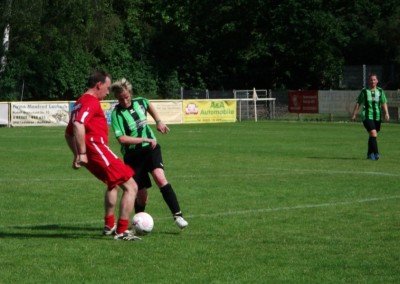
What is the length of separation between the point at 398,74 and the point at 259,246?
54.2 m

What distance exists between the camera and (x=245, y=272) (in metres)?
8.47

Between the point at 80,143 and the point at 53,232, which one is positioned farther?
the point at 53,232

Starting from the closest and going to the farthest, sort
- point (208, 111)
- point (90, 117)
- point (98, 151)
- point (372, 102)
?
point (90, 117) → point (98, 151) → point (372, 102) → point (208, 111)

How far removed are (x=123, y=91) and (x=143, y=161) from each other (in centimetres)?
92

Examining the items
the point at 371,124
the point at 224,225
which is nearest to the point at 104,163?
the point at 224,225

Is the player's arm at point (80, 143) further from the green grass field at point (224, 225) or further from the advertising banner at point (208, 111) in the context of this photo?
the advertising banner at point (208, 111)

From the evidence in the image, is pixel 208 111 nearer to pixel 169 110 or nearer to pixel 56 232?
pixel 169 110

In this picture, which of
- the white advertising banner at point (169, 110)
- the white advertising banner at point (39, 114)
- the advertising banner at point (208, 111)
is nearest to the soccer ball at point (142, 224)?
the white advertising banner at point (39, 114)

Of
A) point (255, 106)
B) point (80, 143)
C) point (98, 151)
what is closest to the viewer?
point (80, 143)

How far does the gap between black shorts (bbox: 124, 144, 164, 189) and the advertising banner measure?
3630 centimetres

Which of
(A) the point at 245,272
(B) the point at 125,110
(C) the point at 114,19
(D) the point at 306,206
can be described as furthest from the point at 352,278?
(C) the point at 114,19

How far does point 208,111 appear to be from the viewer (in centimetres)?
4891

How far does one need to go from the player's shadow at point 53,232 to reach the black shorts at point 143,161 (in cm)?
82

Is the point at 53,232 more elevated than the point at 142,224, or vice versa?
the point at 142,224
